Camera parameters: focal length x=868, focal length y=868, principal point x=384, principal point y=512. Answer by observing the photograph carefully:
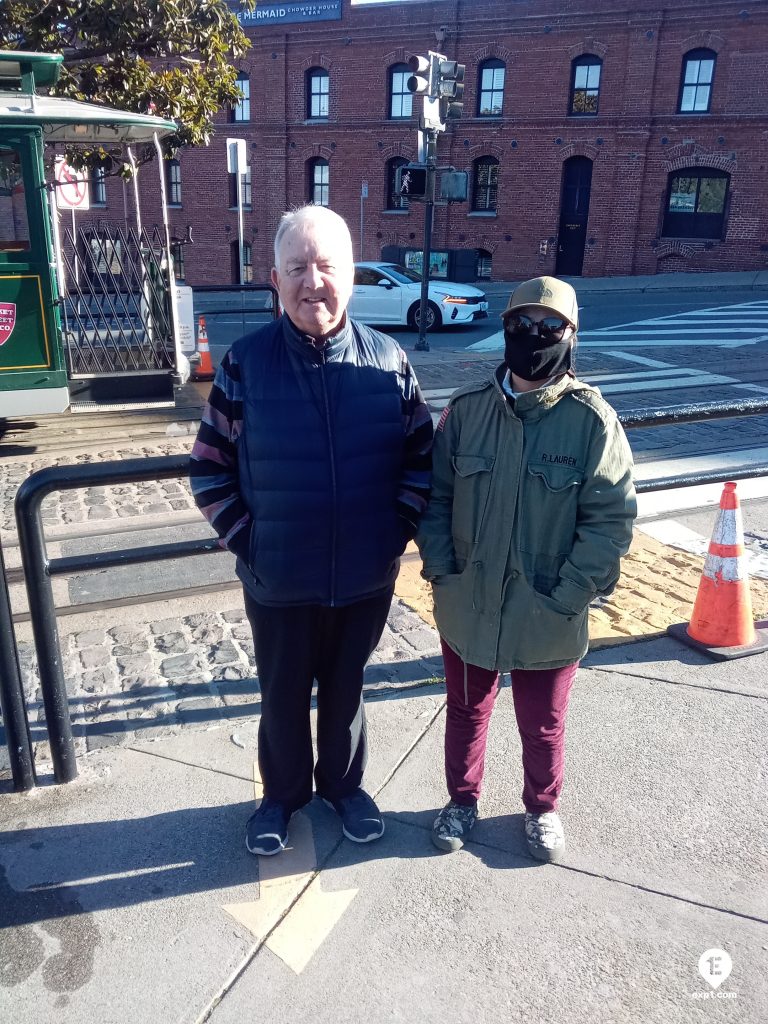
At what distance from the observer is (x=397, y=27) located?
1123 inches

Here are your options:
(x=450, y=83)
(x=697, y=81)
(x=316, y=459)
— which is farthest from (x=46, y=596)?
(x=697, y=81)

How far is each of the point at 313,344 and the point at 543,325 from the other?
2.13 feet

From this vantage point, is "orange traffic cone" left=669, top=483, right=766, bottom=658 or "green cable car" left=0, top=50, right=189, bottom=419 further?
"green cable car" left=0, top=50, right=189, bottom=419

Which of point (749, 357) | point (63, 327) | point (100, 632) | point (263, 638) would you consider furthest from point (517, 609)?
point (749, 357)

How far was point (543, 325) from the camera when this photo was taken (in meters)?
2.44

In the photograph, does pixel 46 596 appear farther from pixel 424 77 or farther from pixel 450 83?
pixel 450 83

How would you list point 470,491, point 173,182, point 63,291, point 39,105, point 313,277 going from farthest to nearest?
point 173,182, point 63,291, point 39,105, point 470,491, point 313,277

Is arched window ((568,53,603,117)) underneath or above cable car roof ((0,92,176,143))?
above

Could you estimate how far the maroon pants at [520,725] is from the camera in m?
2.71

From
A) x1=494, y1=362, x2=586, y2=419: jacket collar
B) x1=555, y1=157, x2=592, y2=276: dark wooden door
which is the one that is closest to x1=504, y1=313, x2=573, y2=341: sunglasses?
x1=494, y1=362, x2=586, y2=419: jacket collar

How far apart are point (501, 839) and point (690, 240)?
28.1 metres

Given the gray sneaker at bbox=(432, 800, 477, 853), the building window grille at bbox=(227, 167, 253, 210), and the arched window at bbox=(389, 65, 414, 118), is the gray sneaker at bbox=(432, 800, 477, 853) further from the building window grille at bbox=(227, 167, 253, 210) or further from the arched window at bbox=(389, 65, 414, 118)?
the building window grille at bbox=(227, 167, 253, 210)

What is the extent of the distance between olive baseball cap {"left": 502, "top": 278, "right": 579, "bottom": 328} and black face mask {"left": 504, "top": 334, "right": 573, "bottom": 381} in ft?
0.25

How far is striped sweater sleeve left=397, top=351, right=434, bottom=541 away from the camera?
2592 millimetres
